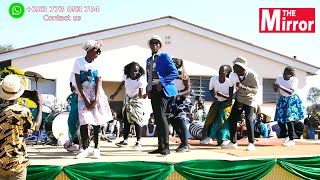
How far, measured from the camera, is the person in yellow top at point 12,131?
13.6ft

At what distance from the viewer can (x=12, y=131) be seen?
4191 millimetres

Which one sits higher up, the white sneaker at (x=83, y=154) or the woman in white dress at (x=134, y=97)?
the woman in white dress at (x=134, y=97)

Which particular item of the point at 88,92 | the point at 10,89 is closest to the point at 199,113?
the point at 88,92

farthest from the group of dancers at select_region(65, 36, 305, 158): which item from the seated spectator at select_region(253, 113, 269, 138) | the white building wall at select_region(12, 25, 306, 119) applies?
the white building wall at select_region(12, 25, 306, 119)

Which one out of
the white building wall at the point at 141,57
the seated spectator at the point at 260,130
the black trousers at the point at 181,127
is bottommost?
the seated spectator at the point at 260,130

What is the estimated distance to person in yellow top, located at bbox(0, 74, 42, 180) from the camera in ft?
13.6

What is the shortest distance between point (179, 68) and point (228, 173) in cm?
206

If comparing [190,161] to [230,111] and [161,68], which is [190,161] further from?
[230,111]

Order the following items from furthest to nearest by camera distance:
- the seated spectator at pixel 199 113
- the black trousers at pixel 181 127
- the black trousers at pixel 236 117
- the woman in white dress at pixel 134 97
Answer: the seated spectator at pixel 199 113 < the woman in white dress at pixel 134 97 < the black trousers at pixel 236 117 < the black trousers at pixel 181 127

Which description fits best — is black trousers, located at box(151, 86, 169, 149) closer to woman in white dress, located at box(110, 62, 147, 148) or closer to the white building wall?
woman in white dress, located at box(110, 62, 147, 148)

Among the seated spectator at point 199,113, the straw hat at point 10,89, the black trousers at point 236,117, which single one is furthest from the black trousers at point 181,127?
the seated spectator at point 199,113

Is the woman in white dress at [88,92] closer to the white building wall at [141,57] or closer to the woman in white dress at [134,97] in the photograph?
the woman in white dress at [134,97]

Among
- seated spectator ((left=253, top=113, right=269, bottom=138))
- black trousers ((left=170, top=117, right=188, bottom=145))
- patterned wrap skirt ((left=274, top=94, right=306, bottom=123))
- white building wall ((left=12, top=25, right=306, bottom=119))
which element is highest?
white building wall ((left=12, top=25, right=306, bottom=119))

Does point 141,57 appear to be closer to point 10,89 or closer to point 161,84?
point 161,84
